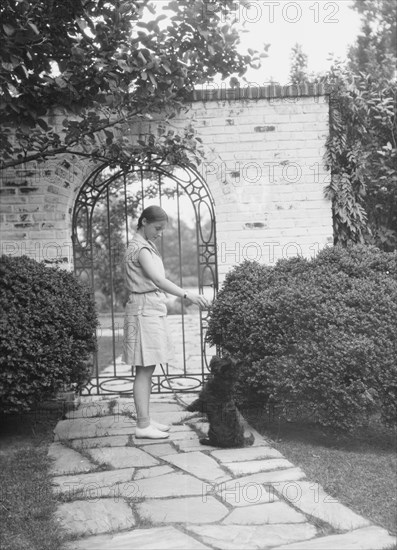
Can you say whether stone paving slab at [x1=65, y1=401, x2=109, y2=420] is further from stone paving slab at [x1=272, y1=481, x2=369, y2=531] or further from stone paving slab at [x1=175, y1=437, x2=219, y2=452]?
stone paving slab at [x1=272, y1=481, x2=369, y2=531]

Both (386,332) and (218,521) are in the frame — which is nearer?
(218,521)

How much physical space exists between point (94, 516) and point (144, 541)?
1.42 feet

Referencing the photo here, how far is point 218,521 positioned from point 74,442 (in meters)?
1.84

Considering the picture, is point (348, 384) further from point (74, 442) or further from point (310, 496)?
point (74, 442)

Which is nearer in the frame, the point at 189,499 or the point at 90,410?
the point at 189,499

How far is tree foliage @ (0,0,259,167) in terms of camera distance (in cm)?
434

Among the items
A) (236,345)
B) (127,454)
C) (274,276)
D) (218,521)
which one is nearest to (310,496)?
(218,521)

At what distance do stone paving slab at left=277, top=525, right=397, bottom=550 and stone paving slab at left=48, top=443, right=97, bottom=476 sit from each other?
1644 mm

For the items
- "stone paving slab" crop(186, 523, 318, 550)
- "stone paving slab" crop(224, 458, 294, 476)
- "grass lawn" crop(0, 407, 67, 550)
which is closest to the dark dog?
"stone paving slab" crop(224, 458, 294, 476)

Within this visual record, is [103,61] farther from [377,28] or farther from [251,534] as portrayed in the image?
[377,28]

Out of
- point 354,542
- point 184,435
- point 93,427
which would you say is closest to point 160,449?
point 184,435

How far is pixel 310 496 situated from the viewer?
3355mm

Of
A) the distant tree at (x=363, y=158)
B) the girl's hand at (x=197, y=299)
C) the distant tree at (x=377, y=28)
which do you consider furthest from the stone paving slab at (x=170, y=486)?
the distant tree at (x=377, y=28)

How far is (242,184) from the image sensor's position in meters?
5.90
